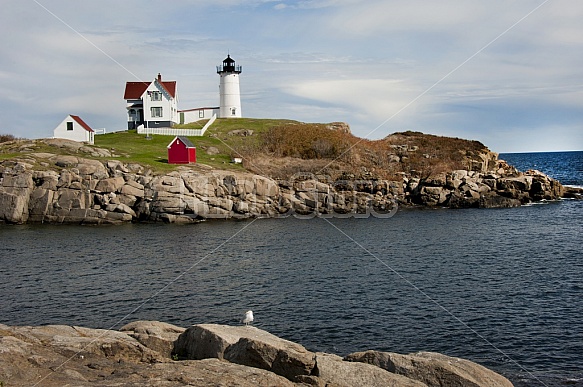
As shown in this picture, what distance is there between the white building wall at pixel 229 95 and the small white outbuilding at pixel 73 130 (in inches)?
1239

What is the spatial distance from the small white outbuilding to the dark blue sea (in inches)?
998

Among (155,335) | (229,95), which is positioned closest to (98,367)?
(155,335)

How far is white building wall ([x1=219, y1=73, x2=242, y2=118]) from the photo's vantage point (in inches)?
4198

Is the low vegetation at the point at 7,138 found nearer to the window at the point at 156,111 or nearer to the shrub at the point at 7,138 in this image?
the shrub at the point at 7,138

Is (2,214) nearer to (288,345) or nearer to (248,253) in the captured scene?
(248,253)

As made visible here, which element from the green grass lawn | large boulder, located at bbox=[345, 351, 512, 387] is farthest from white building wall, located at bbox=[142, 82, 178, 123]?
large boulder, located at bbox=[345, 351, 512, 387]

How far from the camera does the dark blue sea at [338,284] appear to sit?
2461cm

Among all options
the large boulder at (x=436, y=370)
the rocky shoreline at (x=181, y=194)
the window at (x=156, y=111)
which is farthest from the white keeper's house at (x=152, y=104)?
the large boulder at (x=436, y=370)

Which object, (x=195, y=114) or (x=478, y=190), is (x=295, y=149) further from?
(x=478, y=190)

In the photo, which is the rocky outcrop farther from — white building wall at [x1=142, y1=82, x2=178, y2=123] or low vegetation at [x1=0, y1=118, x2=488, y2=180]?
white building wall at [x1=142, y1=82, x2=178, y2=123]

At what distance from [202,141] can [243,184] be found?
2398 centimetres

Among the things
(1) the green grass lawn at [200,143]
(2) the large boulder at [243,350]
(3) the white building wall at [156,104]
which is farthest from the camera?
(3) the white building wall at [156,104]

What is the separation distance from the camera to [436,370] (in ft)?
52.0

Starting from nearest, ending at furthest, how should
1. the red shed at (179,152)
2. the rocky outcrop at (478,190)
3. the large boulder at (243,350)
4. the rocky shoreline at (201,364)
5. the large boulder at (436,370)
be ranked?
1. the rocky shoreline at (201,364)
2. the large boulder at (243,350)
3. the large boulder at (436,370)
4. the red shed at (179,152)
5. the rocky outcrop at (478,190)
